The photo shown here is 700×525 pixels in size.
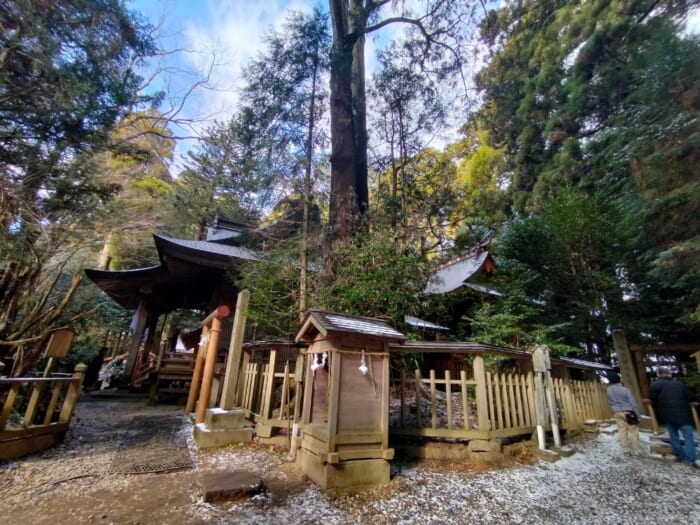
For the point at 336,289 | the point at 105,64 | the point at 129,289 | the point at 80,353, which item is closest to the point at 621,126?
the point at 336,289

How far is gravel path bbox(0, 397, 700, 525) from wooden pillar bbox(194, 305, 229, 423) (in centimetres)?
86

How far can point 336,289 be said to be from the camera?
6570 millimetres

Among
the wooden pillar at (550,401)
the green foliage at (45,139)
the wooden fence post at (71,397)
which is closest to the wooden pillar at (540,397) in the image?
the wooden pillar at (550,401)

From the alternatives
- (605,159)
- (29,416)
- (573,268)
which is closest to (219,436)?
(29,416)

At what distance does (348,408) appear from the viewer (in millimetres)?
3824

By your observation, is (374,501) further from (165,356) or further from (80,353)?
(80,353)

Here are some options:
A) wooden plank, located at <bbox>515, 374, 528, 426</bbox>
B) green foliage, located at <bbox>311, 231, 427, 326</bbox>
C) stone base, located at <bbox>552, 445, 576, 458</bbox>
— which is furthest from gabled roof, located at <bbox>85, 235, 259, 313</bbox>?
stone base, located at <bbox>552, 445, 576, 458</bbox>

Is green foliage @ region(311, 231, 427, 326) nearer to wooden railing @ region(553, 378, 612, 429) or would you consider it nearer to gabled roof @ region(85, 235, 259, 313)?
gabled roof @ region(85, 235, 259, 313)

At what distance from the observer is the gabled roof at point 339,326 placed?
3836 mm

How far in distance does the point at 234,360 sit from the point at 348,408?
286cm

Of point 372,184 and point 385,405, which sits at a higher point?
point 372,184

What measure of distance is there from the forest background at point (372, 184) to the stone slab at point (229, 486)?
11.2ft

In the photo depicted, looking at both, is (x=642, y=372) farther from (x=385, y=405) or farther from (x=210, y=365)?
(x=210, y=365)

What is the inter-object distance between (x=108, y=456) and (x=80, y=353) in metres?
10.7
